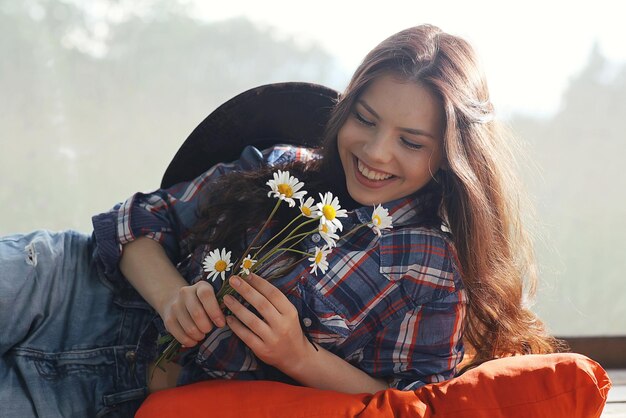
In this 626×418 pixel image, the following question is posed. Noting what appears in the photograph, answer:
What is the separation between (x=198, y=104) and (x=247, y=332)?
121 centimetres

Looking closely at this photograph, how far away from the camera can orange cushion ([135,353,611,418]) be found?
41.1 inches

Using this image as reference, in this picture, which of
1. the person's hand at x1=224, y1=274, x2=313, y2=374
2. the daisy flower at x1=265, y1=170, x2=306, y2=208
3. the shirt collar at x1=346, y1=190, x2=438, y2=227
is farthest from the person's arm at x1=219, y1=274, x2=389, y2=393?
the shirt collar at x1=346, y1=190, x2=438, y2=227

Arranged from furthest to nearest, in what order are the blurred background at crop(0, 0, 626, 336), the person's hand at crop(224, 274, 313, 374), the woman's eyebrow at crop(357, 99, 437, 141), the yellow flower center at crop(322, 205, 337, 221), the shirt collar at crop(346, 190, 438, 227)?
the blurred background at crop(0, 0, 626, 336) < the shirt collar at crop(346, 190, 438, 227) < the woman's eyebrow at crop(357, 99, 437, 141) < the person's hand at crop(224, 274, 313, 374) < the yellow flower center at crop(322, 205, 337, 221)

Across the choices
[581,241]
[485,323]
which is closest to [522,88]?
[581,241]

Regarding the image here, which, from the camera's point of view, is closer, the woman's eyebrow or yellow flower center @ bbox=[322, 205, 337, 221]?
yellow flower center @ bbox=[322, 205, 337, 221]

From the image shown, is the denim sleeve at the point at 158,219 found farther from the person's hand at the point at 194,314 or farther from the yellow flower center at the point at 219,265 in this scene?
the yellow flower center at the point at 219,265

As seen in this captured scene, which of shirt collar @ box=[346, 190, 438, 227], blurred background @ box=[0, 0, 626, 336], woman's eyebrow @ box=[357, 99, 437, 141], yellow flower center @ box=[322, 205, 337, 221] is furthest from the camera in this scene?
blurred background @ box=[0, 0, 626, 336]

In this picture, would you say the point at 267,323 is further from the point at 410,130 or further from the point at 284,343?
the point at 410,130

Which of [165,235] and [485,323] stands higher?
[165,235]

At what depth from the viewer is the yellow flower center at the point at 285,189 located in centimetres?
93

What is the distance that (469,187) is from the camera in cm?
118

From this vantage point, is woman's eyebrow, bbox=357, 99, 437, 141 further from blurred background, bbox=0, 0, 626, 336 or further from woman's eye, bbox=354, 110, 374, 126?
blurred background, bbox=0, 0, 626, 336

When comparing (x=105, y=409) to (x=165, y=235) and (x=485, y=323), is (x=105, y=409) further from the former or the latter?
(x=485, y=323)

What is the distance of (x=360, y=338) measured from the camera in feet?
3.99
